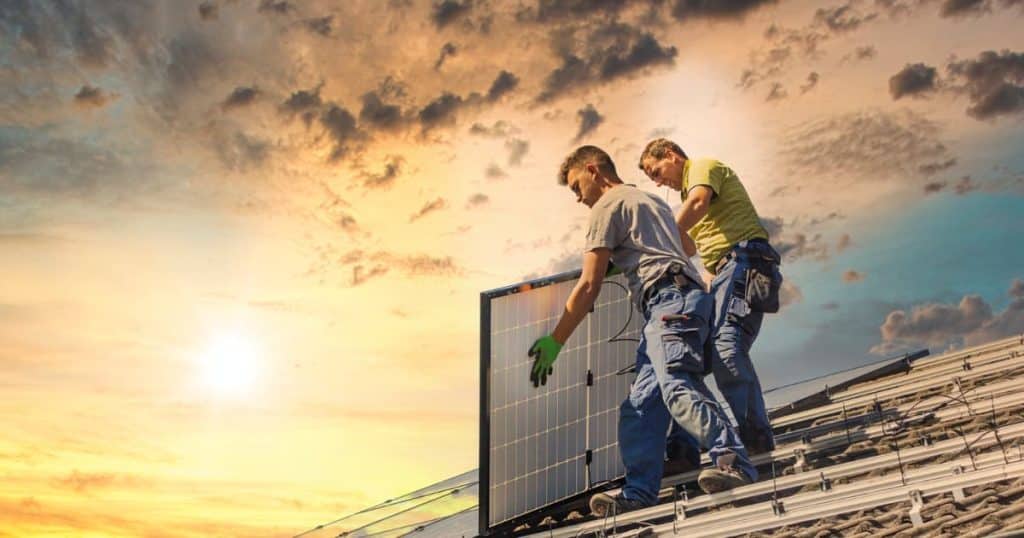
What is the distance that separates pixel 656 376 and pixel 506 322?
1.31m

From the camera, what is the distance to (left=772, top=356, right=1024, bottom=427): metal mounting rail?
923 centimetres

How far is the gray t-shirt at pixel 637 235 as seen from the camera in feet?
23.5

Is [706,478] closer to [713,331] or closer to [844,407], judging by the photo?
[713,331]

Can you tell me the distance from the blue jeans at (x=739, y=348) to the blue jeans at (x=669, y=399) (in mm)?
607

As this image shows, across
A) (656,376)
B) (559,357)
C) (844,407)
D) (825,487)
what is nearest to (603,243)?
(656,376)

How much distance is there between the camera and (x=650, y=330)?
23.3ft

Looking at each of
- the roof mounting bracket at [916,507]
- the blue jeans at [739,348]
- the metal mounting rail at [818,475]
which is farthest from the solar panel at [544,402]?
the roof mounting bracket at [916,507]

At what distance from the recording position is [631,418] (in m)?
7.46

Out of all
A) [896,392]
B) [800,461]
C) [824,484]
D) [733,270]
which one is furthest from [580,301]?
[896,392]

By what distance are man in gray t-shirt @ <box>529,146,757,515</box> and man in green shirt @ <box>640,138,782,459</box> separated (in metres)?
0.64

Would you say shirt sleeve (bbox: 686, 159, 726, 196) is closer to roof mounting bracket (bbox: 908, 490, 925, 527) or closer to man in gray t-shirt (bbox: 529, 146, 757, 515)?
man in gray t-shirt (bbox: 529, 146, 757, 515)

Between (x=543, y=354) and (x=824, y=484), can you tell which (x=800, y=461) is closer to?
(x=824, y=484)

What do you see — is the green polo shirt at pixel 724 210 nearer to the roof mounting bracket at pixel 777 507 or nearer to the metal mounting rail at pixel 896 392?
the metal mounting rail at pixel 896 392

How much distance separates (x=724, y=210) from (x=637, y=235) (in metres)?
1.10
